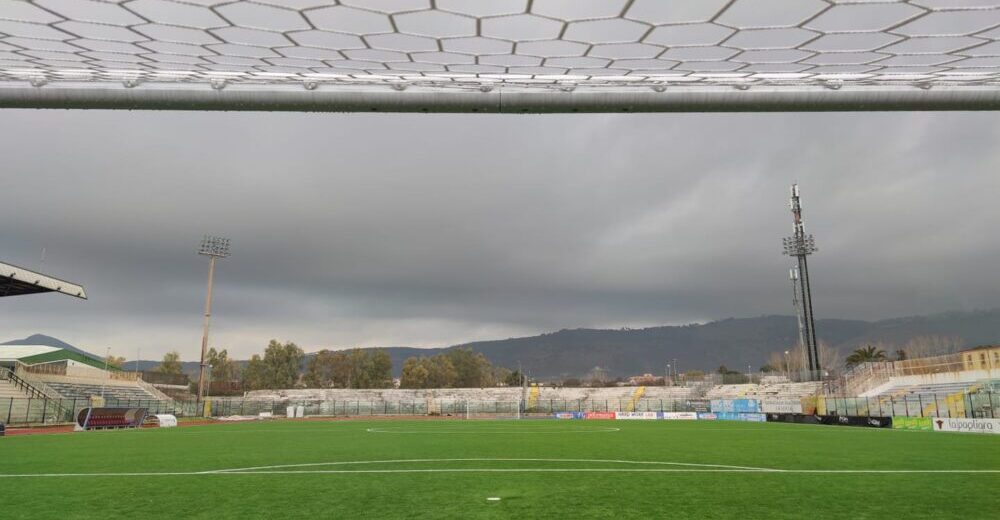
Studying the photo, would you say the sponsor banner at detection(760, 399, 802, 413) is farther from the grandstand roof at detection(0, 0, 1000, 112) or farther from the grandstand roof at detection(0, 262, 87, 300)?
the grandstand roof at detection(0, 262, 87, 300)

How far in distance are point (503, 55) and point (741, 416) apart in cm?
4404

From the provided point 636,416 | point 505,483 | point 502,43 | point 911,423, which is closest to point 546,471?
point 505,483

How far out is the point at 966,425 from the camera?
25.5 m

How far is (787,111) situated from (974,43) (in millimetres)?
2081

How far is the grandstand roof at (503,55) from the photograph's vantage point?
13.9 feet

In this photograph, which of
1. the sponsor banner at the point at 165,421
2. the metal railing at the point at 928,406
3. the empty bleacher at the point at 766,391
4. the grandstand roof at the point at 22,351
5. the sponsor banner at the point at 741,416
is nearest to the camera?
the metal railing at the point at 928,406

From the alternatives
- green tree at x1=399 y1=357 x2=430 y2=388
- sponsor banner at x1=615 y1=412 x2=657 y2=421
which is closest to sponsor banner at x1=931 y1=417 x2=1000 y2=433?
sponsor banner at x1=615 y1=412 x2=657 y2=421

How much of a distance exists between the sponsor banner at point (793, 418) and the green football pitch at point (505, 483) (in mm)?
21386

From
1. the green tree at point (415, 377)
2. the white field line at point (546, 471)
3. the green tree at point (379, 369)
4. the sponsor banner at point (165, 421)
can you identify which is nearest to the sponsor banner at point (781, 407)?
the white field line at point (546, 471)

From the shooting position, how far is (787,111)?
437 cm

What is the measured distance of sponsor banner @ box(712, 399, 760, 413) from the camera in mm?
42438

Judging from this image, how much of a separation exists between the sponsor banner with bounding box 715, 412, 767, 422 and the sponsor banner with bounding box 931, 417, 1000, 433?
45.7 feet

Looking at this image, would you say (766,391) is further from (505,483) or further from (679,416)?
(505,483)

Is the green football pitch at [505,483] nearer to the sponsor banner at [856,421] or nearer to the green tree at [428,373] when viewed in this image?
the sponsor banner at [856,421]
